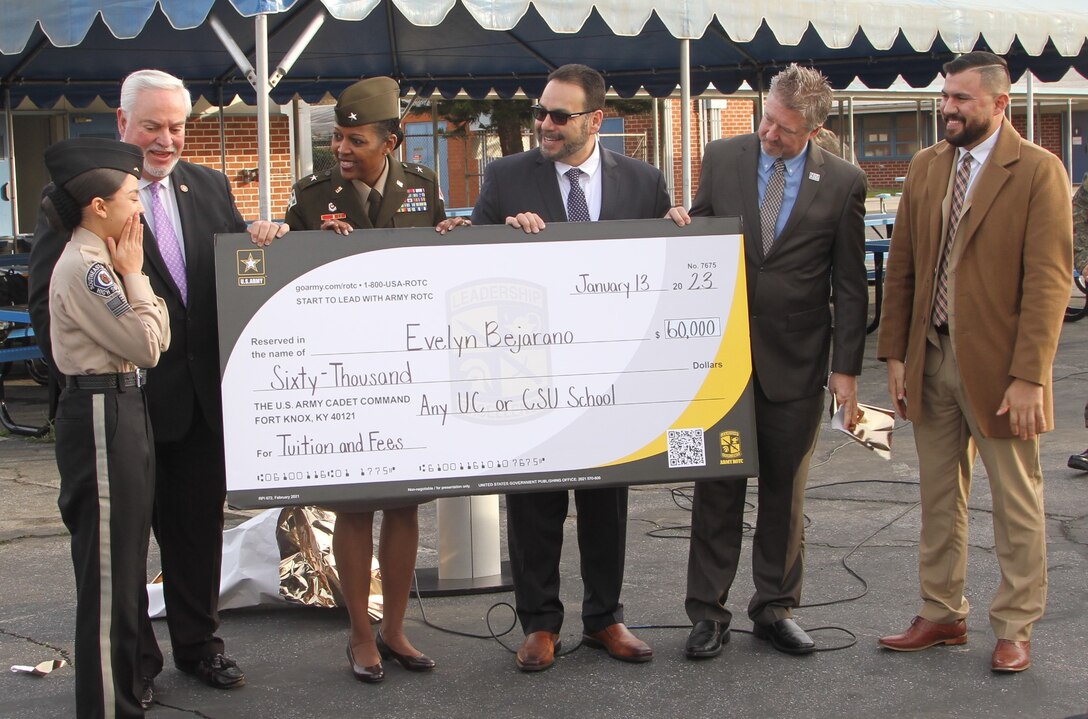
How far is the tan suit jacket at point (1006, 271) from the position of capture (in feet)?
13.8

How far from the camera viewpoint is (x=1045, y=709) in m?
3.98

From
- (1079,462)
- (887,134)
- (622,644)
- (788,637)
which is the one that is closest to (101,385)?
(622,644)

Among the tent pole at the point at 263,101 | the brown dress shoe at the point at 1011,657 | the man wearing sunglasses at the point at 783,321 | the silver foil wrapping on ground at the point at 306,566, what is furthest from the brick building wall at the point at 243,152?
the brown dress shoe at the point at 1011,657

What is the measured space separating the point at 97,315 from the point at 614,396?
5.42ft

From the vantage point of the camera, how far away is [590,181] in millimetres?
4535

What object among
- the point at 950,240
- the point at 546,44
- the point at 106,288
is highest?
the point at 546,44

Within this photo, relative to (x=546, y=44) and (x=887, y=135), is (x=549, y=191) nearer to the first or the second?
(x=546, y=44)

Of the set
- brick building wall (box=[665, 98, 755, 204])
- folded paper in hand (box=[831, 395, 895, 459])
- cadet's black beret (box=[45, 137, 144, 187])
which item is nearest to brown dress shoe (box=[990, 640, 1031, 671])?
folded paper in hand (box=[831, 395, 895, 459])

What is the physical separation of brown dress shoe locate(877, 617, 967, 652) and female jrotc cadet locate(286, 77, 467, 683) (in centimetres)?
167

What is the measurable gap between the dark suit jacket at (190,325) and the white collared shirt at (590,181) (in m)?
1.19

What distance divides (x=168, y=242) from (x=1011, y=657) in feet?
10.3

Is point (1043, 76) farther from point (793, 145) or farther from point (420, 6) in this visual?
point (793, 145)

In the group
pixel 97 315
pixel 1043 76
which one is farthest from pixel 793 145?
pixel 1043 76

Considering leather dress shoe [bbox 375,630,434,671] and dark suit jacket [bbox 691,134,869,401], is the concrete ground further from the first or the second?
dark suit jacket [bbox 691,134,869,401]
